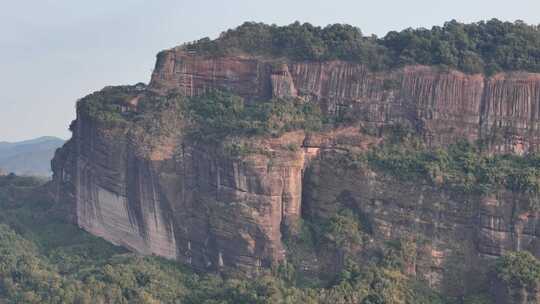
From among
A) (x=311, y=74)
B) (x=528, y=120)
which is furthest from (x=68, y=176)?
(x=528, y=120)

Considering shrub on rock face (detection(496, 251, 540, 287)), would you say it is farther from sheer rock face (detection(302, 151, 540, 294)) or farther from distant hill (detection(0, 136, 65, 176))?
distant hill (detection(0, 136, 65, 176))

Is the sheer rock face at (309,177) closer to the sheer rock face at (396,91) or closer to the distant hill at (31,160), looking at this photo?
the sheer rock face at (396,91)

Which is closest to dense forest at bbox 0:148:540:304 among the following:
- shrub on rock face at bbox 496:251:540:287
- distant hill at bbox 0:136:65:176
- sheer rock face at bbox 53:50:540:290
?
shrub on rock face at bbox 496:251:540:287

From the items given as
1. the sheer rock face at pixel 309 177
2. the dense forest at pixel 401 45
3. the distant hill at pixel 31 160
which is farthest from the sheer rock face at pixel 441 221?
the distant hill at pixel 31 160

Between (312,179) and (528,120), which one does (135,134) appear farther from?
(528,120)

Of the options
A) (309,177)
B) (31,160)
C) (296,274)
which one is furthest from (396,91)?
(31,160)

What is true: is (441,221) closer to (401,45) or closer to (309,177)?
(309,177)

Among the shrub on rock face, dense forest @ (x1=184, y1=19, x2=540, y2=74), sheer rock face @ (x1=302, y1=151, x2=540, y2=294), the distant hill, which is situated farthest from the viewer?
the distant hill
